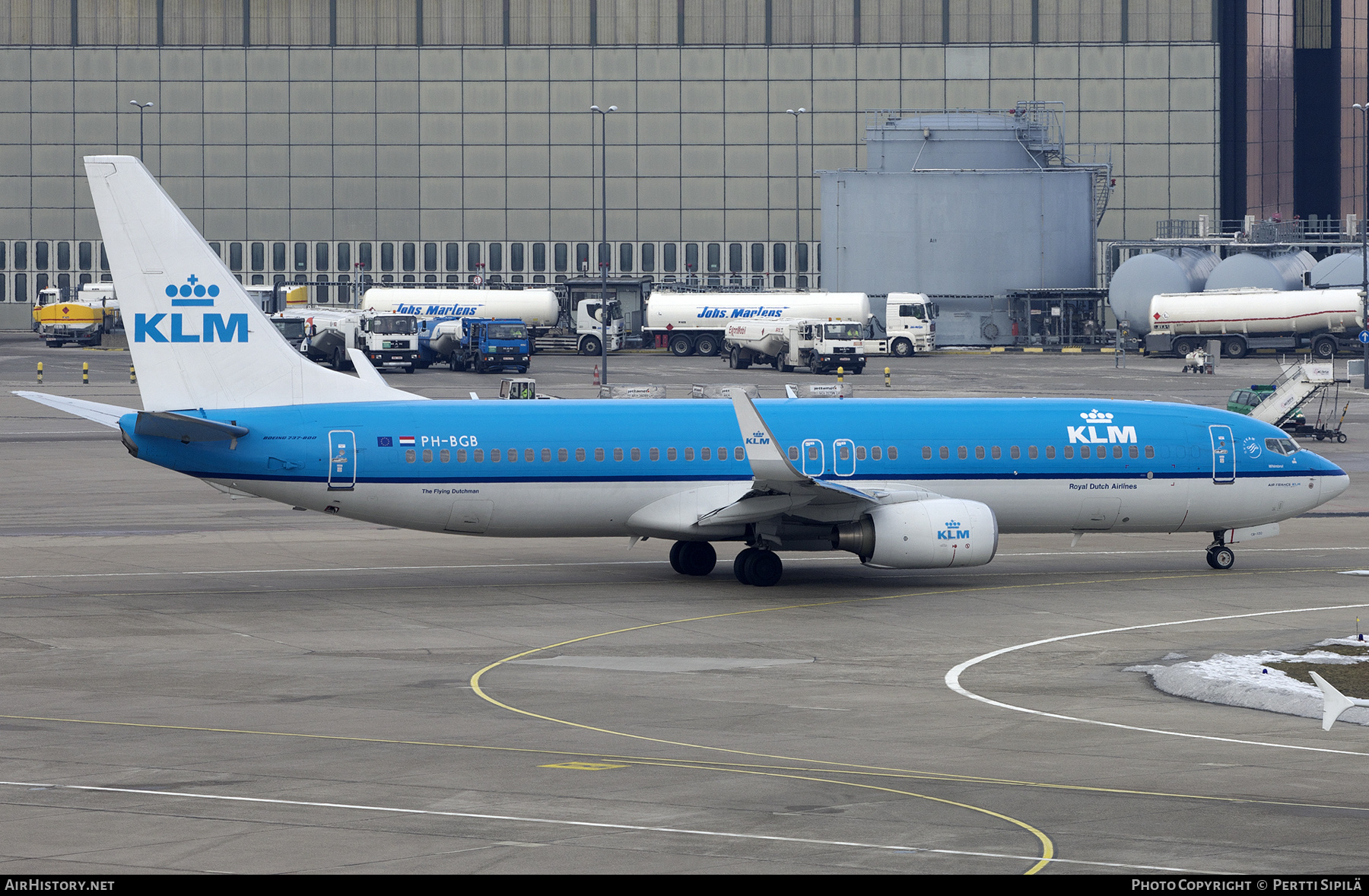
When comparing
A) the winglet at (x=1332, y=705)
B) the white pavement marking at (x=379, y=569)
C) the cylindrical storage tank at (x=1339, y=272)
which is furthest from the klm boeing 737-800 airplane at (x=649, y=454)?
the cylindrical storage tank at (x=1339, y=272)

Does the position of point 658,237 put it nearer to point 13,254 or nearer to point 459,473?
point 13,254

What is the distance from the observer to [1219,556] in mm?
37688

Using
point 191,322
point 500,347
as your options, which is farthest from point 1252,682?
point 500,347

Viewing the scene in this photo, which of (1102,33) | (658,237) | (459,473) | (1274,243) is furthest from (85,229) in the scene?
(459,473)

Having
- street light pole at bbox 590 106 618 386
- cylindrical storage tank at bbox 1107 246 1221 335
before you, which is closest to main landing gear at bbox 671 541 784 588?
street light pole at bbox 590 106 618 386

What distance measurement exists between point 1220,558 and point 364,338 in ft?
226

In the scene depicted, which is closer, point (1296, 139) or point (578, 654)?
point (578, 654)

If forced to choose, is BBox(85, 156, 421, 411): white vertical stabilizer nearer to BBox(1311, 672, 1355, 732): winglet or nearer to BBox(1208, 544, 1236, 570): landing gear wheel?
BBox(1208, 544, 1236, 570): landing gear wheel

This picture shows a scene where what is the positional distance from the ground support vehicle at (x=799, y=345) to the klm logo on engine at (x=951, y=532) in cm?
6364

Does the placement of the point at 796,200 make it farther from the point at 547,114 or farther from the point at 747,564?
the point at 747,564

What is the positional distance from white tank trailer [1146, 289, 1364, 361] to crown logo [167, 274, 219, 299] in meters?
84.1

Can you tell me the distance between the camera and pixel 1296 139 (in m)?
144

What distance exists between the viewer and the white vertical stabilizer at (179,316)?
33.8 meters

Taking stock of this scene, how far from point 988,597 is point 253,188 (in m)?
110
